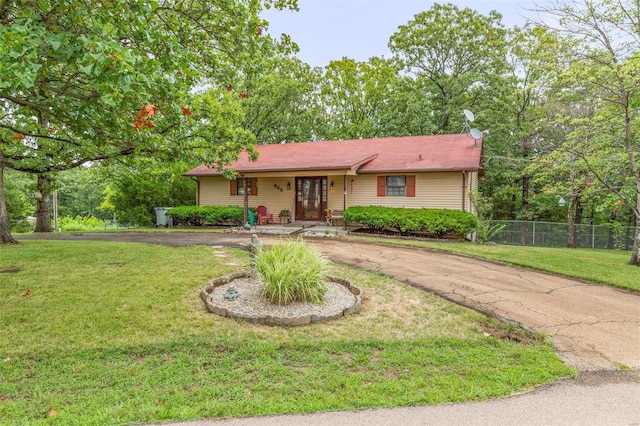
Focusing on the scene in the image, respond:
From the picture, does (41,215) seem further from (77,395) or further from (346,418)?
(346,418)

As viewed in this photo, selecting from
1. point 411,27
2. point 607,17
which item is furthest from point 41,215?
point 411,27

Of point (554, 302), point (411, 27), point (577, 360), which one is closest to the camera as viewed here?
point (577, 360)

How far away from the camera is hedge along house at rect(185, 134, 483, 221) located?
43.1ft

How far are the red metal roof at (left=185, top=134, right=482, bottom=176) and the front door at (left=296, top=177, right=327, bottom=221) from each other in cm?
107

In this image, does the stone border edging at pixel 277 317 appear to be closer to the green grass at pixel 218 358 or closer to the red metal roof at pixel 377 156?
the green grass at pixel 218 358

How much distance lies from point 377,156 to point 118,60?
42.7ft

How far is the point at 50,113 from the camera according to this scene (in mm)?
4594

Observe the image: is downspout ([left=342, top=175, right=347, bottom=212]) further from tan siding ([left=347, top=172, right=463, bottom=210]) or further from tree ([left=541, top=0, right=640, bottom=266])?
tree ([left=541, top=0, right=640, bottom=266])

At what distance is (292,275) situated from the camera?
4691mm

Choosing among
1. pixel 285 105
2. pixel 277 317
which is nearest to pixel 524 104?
pixel 285 105

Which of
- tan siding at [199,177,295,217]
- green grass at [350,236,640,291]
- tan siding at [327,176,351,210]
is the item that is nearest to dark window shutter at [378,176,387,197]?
tan siding at [327,176,351,210]

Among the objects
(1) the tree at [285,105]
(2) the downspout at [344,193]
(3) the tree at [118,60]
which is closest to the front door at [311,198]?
(2) the downspout at [344,193]

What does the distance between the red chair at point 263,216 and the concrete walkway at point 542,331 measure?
6.92 m

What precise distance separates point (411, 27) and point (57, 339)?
78.2 ft
